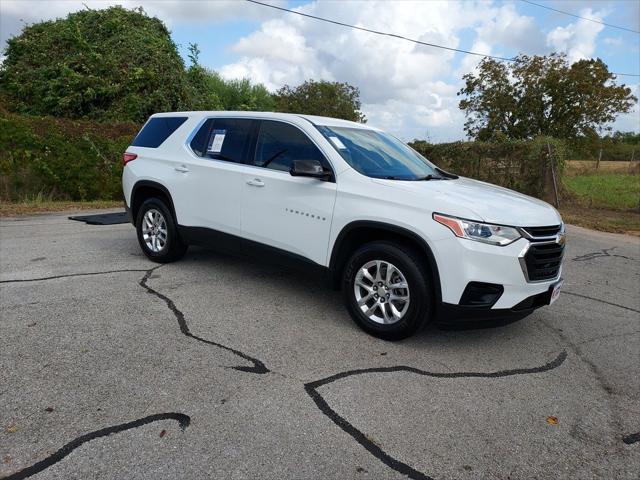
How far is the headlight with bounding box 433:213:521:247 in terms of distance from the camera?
383 centimetres

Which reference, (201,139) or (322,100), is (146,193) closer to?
(201,139)

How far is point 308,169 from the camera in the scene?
446 cm

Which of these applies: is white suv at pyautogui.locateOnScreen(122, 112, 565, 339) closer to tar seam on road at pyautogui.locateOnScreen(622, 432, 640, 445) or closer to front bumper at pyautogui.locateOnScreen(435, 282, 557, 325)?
front bumper at pyautogui.locateOnScreen(435, 282, 557, 325)

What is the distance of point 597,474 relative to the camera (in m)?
2.69

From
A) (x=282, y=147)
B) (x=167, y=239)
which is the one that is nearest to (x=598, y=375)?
(x=282, y=147)

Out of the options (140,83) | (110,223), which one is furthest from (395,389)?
(140,83)

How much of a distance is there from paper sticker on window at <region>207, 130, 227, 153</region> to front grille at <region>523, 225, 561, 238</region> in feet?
10.8

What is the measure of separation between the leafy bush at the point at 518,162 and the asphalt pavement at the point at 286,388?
9471 millimetres

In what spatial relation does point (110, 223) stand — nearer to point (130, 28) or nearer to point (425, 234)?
point (425, 234)

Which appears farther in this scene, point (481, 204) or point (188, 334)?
point (188, 334)

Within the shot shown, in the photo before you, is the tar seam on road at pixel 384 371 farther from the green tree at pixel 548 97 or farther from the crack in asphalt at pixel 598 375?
the green tree at pixel 548 97

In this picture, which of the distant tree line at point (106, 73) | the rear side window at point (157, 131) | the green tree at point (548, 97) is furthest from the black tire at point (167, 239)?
the green tree at point (548, 97)

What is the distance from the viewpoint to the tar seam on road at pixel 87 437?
250cm

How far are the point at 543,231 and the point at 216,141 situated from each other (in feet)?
11.4
